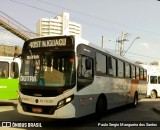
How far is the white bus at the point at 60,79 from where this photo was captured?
9305 mm

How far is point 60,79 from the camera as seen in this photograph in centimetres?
945

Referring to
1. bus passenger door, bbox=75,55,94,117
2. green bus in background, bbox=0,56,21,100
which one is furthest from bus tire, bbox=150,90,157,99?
bus passenger door, bbox=75,55,94,117

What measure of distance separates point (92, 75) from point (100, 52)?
1.60 metres

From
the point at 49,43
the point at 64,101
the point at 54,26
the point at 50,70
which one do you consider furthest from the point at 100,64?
the point at 54,26

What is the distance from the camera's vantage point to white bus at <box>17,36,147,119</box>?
9305 millimetres

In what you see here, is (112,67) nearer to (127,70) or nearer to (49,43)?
(127,70)

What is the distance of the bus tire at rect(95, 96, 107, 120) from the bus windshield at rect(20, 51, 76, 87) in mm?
2519

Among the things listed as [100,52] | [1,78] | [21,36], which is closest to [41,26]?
[21,36]

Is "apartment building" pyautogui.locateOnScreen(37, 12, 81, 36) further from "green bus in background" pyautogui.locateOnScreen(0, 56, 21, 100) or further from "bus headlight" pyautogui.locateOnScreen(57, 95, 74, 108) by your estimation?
"bus headlight" pyautogui.locateOnScreen(57, 95, 74, 108)

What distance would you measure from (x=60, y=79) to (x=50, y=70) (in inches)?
21.0

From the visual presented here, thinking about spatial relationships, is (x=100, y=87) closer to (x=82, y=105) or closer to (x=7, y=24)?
(x=82, y=105)

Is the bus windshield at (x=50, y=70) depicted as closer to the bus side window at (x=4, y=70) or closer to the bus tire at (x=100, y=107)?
the bus tire at (x=100, y=107)

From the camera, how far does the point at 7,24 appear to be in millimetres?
38625

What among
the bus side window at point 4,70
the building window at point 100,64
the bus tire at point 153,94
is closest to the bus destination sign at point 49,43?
the building window at point 100,64
